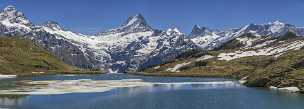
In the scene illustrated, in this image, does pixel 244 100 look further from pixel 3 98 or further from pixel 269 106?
pixel 3 98

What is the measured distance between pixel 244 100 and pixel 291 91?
102 ft

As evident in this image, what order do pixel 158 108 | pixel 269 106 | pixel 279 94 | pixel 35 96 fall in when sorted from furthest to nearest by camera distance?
1. pixel 279 94
2. pixel 35 96
3. pixel 269 106
4. pixel 158 108

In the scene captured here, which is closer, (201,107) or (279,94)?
(201,107)

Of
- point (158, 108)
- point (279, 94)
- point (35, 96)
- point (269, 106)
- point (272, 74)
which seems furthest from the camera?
point (272, 74)

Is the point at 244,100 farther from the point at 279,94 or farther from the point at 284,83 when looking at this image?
the point at 284,83

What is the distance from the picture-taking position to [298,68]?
6722 inches

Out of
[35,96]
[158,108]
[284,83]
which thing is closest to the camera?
[158,108]

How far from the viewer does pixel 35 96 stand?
122m

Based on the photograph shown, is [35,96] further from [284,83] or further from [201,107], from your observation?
[284,83]

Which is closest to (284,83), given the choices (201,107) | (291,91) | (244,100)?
(291,91)

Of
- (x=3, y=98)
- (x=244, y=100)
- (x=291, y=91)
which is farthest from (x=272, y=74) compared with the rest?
(x=3, y=98)

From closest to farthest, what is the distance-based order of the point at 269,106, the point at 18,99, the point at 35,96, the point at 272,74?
the point at 269,106
the point at 18,99
the point at 35,96
the point at 272,74

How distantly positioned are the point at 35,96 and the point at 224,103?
44824mm

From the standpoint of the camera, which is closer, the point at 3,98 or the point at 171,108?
the point at 171,108
